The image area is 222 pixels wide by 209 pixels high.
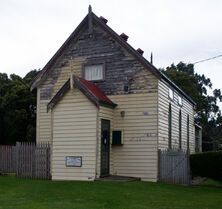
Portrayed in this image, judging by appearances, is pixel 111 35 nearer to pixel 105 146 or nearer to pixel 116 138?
pixel 116 138

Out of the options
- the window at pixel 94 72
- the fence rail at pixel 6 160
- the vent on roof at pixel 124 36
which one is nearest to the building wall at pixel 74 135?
the window at pixel 94 72

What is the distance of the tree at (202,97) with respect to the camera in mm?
53250

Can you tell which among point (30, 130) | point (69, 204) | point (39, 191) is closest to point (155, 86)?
point (39, 191)

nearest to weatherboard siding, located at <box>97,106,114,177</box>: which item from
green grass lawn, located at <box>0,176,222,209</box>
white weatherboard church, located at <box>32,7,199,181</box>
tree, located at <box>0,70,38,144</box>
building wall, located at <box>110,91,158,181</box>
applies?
white weatherboard church, located at <box>32,7,199,181</box>

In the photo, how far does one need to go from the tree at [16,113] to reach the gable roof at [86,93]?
63.5 ft

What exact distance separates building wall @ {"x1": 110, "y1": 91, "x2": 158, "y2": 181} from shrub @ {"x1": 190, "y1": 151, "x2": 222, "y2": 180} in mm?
2123

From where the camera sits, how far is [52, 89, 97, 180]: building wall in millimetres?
23578

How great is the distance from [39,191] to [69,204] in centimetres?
413

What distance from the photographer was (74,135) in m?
24.0

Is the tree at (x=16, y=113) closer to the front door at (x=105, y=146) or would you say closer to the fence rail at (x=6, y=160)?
the fence rail at (x=6, y=160)

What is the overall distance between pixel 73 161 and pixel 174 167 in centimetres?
503

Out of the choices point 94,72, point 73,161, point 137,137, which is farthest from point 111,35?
point 73,161

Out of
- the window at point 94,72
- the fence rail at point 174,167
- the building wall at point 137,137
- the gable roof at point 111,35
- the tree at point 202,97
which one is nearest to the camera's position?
the fence rail at point 174,167

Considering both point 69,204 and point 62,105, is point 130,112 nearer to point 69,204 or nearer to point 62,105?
point 62,105
